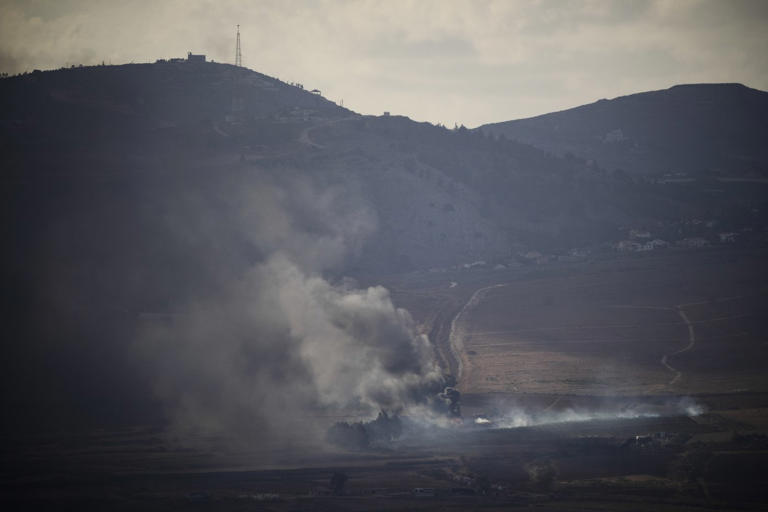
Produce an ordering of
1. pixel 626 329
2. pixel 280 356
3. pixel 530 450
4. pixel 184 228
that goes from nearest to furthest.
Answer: pixel 530 450, pixel 280 356, pixel 626 329, pixel 184 228

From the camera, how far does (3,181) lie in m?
154

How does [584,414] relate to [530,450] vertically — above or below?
above

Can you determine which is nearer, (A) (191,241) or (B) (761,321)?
(B) (761,321)

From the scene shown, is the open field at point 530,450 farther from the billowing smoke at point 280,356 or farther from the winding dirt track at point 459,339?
the billowing smoke at point 280,356

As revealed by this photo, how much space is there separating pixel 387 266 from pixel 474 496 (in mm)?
99040

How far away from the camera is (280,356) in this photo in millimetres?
98812

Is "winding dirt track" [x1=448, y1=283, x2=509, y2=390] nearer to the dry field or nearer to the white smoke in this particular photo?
the dry field

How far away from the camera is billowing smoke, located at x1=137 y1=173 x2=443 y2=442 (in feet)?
280

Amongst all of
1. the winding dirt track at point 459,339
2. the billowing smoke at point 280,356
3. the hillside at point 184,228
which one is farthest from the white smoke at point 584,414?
the hillside at point 184,228

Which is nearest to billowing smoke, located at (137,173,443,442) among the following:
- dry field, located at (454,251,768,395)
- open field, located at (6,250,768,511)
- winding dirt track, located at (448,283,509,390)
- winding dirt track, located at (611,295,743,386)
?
winding dirt track, located at (448,283,509,390)

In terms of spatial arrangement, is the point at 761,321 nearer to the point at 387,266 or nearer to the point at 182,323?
the point at 387,266

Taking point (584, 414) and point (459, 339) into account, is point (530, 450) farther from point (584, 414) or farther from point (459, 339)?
point (459, 339)

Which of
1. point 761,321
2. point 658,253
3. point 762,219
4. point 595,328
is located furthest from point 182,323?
point 762,219

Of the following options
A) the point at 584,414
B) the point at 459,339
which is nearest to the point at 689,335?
the point at 459,339
